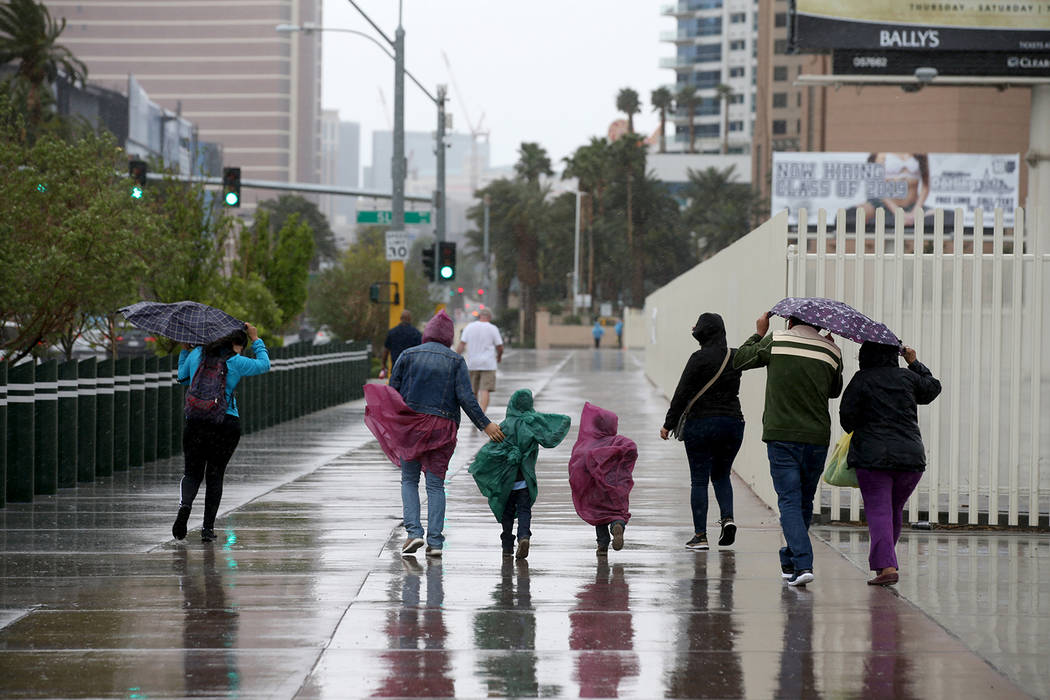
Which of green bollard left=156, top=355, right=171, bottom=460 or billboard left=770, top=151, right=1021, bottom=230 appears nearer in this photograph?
green bollard left=156, top=355, right=171, bottom=460

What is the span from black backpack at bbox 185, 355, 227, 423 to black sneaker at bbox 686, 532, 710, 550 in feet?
11.9

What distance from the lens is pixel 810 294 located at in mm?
12016

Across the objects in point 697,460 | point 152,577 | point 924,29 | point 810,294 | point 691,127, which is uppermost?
point 691,127

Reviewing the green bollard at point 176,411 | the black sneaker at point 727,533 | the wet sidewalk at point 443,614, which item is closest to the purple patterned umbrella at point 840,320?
the wet sidewalk at point 443,614

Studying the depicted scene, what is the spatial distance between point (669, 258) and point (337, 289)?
52.3 meters

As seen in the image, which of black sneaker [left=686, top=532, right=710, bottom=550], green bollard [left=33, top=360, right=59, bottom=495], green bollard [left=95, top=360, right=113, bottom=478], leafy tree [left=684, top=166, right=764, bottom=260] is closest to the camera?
black sneaker [left=686, top=532, right=710, bottom=550]

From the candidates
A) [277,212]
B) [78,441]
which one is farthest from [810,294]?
[277,212]

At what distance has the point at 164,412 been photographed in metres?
17.7

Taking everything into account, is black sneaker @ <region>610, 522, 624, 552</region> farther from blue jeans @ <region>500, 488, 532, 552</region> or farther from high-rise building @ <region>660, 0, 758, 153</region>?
high-rise building @ <region>660, 0, 758, 153</region>

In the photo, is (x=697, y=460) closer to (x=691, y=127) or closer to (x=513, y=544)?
(x=513, y=544)

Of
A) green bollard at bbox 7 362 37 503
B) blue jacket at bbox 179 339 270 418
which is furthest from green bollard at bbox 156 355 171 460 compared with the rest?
blue jacket at bbox 179 339 270 418

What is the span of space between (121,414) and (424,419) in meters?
6.90

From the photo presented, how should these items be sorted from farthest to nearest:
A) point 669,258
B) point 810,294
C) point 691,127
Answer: point 691,127 < point 669,258 < point 810,294

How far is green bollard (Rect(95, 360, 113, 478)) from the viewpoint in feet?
51.2
